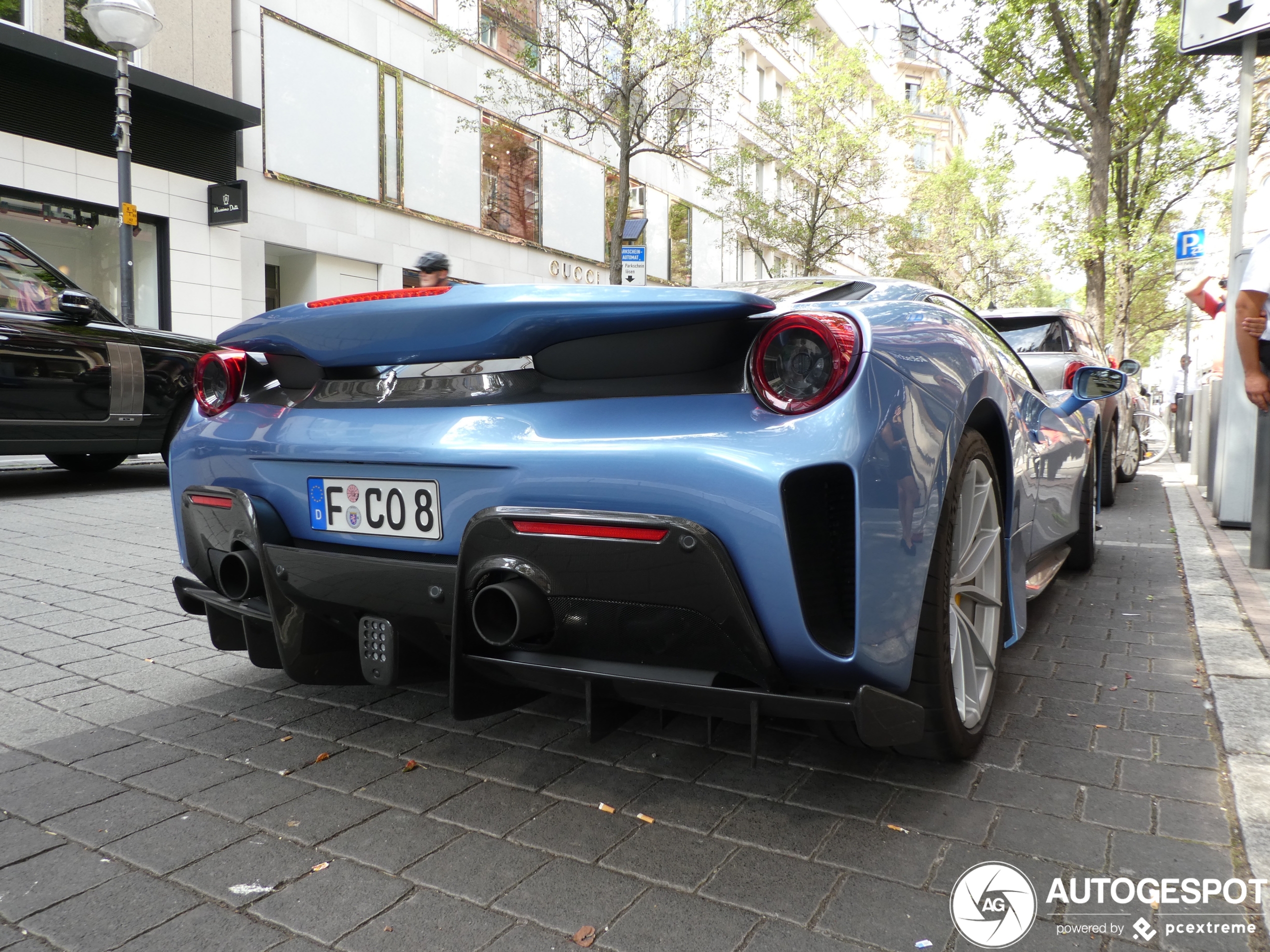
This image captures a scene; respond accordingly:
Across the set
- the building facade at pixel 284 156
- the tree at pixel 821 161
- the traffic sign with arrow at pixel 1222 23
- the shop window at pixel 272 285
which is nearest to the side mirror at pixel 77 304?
the building facade at pixel 284 156

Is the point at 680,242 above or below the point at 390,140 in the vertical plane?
above

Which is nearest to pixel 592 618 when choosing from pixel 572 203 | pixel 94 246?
pixel 94 246

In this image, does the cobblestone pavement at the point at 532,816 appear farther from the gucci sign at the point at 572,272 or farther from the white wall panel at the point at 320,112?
the gucci sign at the point at 572,272

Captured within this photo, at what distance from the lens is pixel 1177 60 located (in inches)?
645

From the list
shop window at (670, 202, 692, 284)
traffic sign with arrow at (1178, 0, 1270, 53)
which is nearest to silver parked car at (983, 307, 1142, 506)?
traffic sign with arrow at (1178, 0, 1270, 53)

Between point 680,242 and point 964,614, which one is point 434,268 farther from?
point 680,242

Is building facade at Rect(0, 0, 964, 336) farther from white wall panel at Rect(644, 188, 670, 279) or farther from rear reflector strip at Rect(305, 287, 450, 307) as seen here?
rear reflector strip at Rect(305, 287, 450, 307)

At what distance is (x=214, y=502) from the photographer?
2473mm

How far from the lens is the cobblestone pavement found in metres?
1.73

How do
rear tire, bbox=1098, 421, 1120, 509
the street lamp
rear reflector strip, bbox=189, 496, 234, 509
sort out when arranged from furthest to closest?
the street lamp → rear tire, bbox=1098, 421, 1120, 509 → rear reflector strip, bbox=189, 496, 234, 509

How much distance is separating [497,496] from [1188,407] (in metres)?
14.9

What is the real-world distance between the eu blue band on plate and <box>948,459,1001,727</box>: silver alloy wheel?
4.97ft

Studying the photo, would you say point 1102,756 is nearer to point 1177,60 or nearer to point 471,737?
point 471,737

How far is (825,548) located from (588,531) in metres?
0.47
